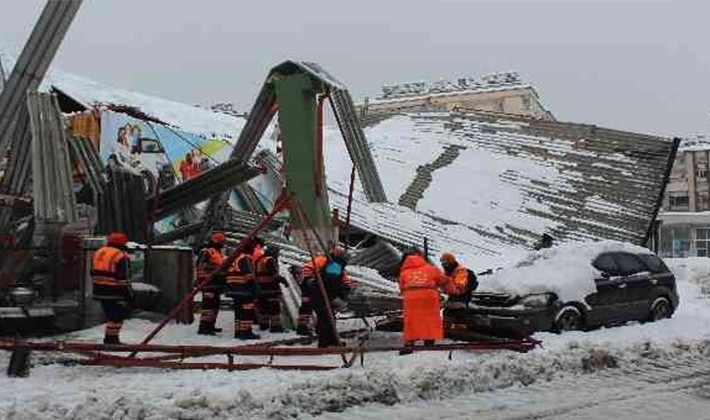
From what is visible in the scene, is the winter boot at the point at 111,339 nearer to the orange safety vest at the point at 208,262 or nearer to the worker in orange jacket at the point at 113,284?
the worker in orange jacket at the point at 113,284

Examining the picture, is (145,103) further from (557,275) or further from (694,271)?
(557,275)

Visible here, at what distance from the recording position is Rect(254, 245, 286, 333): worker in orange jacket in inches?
522

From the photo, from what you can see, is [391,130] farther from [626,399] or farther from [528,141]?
[626,399]

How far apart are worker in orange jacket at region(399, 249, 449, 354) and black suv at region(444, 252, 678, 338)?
4.69 feet

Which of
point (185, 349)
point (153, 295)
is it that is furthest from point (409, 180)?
point (185, 349)

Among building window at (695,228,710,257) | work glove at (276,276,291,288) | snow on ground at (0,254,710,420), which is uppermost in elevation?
building window at (695,228,710,257)

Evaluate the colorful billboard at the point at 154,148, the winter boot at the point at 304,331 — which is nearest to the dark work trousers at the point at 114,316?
the winter boot at the point at 304,331

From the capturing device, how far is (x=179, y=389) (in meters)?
8.67

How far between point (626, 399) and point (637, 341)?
3.43 meters

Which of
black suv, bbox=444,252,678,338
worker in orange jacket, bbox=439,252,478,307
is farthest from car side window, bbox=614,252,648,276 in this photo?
worker in orange jacket, bbox=439,252,478,307

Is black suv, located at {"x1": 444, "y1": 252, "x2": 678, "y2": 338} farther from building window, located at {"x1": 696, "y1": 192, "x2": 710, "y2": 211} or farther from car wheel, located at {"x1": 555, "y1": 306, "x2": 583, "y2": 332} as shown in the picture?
building window, located at {"x1": 696, "y1": 192, "x2": 710, "y2": 211}

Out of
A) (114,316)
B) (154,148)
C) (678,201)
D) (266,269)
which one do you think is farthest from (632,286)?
(678,201)

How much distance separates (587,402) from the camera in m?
8.88

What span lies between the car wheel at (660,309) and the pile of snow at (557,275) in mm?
1092
